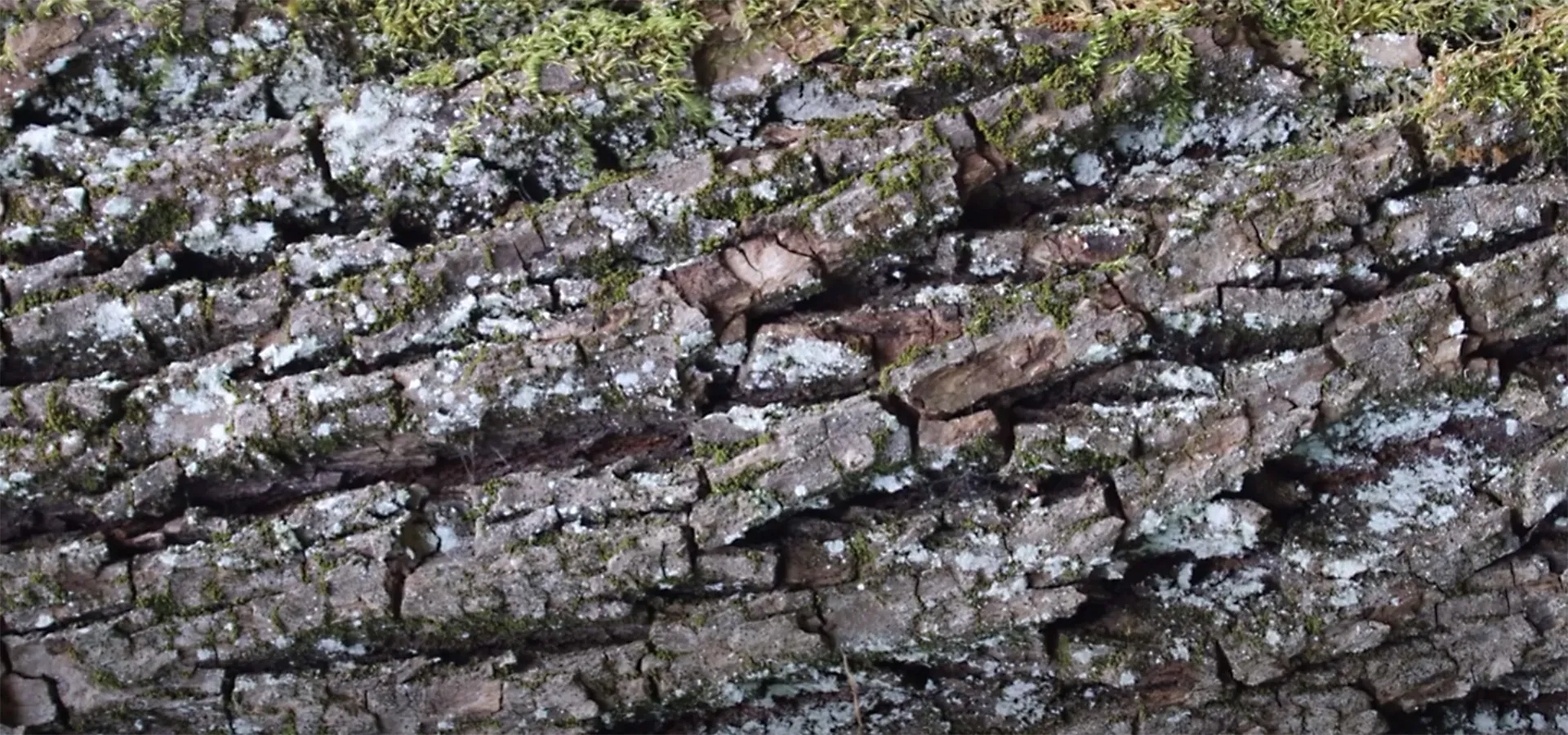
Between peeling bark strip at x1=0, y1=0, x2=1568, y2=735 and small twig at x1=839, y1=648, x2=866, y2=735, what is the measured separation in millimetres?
44

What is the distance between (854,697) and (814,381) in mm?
1228

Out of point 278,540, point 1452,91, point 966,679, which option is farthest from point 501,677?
point 1452,91

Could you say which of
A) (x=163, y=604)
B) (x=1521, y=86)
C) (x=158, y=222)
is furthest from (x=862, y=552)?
(x=158, y=222)

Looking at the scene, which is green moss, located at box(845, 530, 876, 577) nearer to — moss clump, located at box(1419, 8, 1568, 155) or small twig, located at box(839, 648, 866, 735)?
small twig, located at box(839, 648, 866, 735)

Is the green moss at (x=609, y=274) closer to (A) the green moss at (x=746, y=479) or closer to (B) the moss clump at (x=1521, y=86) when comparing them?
(A) the green moss at (x=746, y=479)

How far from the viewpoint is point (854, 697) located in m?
4.52

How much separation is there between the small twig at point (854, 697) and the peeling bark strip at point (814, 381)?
44 millimetres

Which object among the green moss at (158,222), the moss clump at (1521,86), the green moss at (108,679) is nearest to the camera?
the moss clump at (1521,86)

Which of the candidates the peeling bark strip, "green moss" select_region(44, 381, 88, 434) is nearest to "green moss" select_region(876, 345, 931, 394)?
the peeling bark strip

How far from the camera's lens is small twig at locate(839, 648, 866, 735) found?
438 centimetres

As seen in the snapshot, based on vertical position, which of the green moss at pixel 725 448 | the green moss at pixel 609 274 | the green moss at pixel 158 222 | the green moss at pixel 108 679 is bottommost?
the green moss at pixel 108 679

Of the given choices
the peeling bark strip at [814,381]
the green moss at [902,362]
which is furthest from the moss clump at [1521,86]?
the green moss at [902,362]

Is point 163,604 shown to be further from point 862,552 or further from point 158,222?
point 862,552

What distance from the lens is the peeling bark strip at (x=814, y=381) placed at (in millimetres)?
4152
